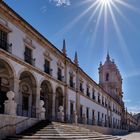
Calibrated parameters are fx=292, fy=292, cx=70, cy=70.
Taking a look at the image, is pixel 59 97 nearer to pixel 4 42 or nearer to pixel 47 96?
pixel 47 96

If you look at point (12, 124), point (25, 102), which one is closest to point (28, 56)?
point (25, 102)

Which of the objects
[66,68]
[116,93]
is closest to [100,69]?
[116,93]

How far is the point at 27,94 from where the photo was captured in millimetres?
23844

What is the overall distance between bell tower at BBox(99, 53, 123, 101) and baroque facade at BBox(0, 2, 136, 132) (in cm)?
→ 2782

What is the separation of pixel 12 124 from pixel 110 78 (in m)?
52.8

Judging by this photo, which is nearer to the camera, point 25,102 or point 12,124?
point 12,124

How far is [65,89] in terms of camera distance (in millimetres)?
28266

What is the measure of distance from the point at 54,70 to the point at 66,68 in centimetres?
343

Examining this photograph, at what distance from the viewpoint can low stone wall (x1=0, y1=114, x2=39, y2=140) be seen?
14.8 metres

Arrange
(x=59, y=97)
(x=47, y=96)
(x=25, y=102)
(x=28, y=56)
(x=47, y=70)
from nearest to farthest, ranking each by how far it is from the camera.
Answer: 1. (x=28, y=56)
2. (x=25, y=102)
3. (x=47, y=70)
4. (x=47, y=96)
5. (x=59, y=97)

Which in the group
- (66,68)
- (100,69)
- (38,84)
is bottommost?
(38,84)

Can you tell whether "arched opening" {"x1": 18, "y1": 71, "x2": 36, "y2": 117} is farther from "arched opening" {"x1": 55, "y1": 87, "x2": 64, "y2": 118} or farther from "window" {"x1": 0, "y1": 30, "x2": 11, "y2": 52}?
"arched opening" {"x1": 55, "y1": 87, "x2": 64, "y2": 118}

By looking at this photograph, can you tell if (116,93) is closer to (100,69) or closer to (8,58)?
(100,69)

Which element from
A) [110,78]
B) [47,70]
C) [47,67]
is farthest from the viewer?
[110,78]
